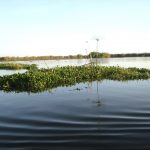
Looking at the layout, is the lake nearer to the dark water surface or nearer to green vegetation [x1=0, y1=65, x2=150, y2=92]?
the dark water surface

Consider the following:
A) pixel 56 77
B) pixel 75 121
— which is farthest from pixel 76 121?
pixel 56 77

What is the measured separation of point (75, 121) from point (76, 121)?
0.04 m

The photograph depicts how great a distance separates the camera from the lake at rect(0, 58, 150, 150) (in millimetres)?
8867

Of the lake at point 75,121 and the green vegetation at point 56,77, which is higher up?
the green vegetation at point 56,77

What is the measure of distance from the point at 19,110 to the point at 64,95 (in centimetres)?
461

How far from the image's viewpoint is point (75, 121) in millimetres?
11477

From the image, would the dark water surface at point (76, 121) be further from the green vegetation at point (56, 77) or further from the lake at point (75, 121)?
the green vegetation at point (56, 77)

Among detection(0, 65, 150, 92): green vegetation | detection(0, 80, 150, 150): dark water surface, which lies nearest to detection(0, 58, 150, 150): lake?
detection(0, 80, 150, 150): dark water surface

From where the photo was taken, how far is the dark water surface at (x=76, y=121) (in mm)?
8867

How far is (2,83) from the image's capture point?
22.8 metres

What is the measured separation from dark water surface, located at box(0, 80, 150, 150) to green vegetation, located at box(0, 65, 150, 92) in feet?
9.05

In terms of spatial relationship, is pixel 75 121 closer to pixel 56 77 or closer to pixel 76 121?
pixel 76 121

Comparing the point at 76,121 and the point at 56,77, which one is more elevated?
the point at 56,77

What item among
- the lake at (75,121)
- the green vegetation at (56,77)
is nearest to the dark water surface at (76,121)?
the lake at (75,121)
